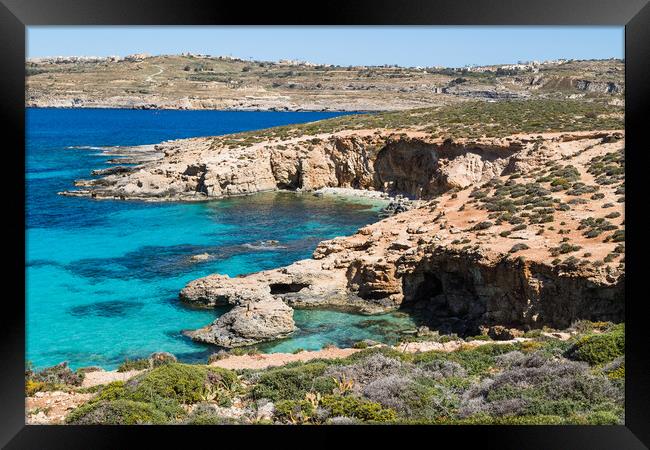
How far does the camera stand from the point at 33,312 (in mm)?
17625

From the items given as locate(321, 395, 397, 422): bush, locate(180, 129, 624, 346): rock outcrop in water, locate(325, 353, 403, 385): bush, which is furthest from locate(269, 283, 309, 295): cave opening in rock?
locate(321, 395, 397, 422): bush

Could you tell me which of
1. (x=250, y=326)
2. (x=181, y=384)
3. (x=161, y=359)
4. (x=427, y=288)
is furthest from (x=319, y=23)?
(x=427, y=288)

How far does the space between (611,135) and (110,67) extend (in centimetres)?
11103

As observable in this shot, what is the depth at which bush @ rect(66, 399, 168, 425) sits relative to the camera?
646 centimetres

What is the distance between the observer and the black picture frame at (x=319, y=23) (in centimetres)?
488

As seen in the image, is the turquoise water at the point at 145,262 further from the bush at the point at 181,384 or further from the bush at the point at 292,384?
the bush at the point at 292,384

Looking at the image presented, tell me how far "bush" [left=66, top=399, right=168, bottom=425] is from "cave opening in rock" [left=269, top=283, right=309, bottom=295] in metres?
10.7

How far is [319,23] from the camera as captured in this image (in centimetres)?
502

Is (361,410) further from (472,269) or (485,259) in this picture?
(472,269)

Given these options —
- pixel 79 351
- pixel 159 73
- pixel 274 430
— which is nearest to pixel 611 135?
pixel 79 351

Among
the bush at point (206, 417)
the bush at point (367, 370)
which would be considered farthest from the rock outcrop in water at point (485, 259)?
the bush at point (206, 417)

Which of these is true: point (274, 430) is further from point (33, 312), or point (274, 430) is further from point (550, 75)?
point (550, 75)

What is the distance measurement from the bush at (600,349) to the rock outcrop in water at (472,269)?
12.7 feet

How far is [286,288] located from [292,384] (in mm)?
9873
